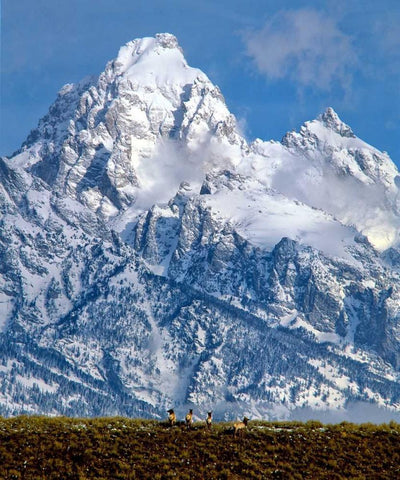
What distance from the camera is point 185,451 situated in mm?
78375

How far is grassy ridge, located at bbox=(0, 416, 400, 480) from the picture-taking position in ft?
240

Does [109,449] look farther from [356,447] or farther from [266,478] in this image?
[356,447]

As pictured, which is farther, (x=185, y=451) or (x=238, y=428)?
(x=238, y=428)

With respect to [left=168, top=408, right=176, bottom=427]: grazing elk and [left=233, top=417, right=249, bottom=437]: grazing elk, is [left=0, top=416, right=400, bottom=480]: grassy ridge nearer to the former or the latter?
[left=168, top=408, right=176, bottom=427]: grazing elk

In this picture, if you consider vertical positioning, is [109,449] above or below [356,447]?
below

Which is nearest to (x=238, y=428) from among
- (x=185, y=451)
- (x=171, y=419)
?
(x=171, y=419)

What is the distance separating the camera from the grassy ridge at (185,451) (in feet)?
240

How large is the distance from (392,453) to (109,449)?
25162 mm

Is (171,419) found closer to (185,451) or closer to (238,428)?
(238,428)

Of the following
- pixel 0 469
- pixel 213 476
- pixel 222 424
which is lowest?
pixel 0 469

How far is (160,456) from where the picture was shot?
77062 mm

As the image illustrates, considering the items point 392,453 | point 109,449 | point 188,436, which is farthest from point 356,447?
point 109,449

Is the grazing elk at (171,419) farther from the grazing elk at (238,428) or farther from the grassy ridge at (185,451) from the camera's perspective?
the grazing elk at (238,428)

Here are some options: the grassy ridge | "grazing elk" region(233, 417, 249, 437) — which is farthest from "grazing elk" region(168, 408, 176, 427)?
"grazing elk" region(233, 417, 249, 437)
